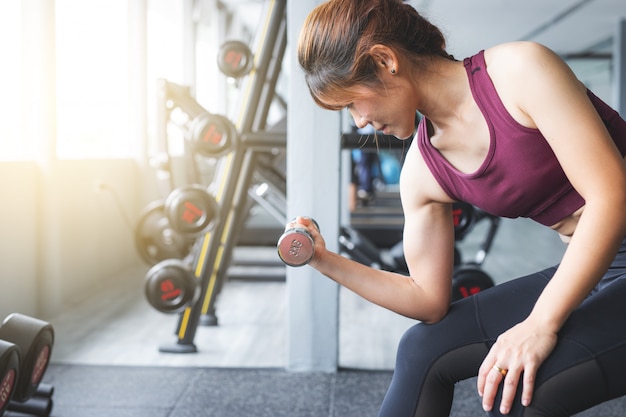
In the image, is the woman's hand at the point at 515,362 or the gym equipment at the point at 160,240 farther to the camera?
the gym equipment at the point at 160,240

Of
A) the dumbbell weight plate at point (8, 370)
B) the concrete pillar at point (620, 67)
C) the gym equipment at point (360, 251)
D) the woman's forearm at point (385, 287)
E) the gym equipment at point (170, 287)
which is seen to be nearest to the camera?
the woman's forearm at point (385, 287)

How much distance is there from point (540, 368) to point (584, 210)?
8.2 inches

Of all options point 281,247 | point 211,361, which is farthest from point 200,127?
point 281,247

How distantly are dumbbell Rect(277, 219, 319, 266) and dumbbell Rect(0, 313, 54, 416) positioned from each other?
94cm

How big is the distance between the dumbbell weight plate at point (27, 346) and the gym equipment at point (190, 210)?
0.77 metres

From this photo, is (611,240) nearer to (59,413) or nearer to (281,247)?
(281,247)

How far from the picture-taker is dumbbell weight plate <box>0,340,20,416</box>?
5.28 ft

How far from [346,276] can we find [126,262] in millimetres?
3662

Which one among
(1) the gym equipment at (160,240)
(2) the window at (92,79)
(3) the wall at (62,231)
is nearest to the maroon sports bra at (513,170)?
(3) the wall at (62,231)

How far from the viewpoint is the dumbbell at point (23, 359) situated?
1.64m

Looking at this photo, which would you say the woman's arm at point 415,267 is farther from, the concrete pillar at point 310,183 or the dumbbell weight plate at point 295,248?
the concrete pillar at point 310,183

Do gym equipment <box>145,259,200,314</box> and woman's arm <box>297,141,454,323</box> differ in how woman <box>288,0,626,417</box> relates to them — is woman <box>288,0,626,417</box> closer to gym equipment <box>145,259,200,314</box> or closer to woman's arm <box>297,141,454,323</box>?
woman's arm <box>297,141,454,323</box>

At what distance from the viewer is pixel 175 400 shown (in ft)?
6.93

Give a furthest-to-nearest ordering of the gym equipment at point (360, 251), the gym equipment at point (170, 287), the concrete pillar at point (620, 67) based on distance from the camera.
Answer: the concrete pillar at point (620, 67), the gym equipment at point (360, 251), the gym equipment at point (170, 287)
